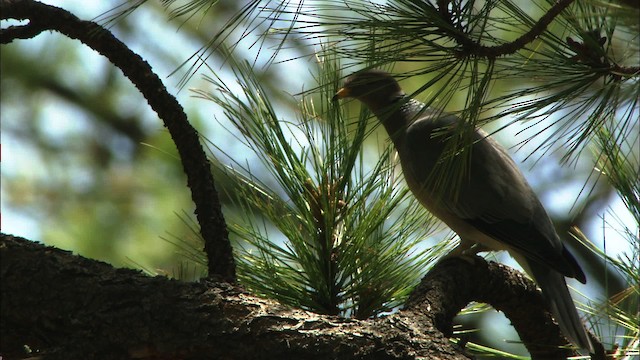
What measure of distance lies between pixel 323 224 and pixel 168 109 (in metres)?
0.48

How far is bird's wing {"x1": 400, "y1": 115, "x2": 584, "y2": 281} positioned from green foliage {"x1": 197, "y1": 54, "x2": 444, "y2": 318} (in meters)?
0.40

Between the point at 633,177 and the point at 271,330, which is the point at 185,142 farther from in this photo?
the point at 633,177

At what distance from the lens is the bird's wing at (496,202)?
2.15m

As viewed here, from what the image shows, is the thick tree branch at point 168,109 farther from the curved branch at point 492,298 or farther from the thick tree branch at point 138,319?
the curved branch at point 492,298

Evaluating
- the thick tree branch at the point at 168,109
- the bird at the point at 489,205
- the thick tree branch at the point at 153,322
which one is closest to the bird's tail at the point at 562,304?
the bird at the point at 489,205

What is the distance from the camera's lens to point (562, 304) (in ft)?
6.06

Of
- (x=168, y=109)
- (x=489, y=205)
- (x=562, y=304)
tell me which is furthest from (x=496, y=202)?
(x=168, y=109)

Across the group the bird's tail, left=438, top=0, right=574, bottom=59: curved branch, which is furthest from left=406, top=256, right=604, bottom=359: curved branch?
left=438, top=0, right=574, bottom=59: curved branch

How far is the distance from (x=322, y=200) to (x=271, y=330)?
1.73 ft

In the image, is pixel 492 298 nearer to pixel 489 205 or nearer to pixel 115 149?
pixel 489 205

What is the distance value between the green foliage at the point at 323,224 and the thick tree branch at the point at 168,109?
0.33 m

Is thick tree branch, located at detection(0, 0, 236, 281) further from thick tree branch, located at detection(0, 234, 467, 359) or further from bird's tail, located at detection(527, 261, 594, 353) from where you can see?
bird's tail, located at detection(527, 261, 594, 353)

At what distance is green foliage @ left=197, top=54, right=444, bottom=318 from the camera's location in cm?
164

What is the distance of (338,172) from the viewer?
5.62 ft
